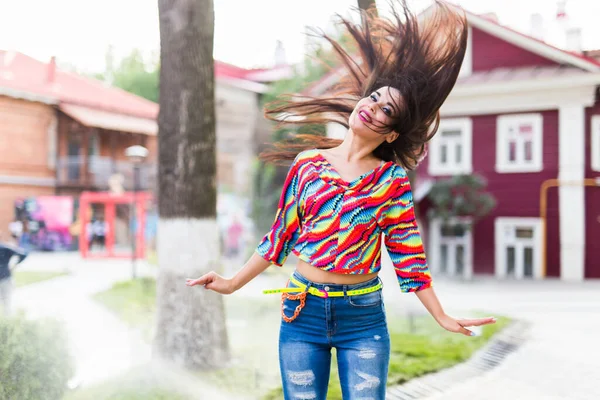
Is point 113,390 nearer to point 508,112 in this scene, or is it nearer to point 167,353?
point 167,353

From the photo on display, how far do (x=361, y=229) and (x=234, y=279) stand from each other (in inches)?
17.1

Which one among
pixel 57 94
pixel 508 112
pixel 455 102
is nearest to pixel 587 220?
pixel 508 112

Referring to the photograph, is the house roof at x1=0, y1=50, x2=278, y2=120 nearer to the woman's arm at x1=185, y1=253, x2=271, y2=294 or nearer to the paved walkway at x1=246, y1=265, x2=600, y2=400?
the woman's arm at x1=185, y1=253, x2=271, y2=294

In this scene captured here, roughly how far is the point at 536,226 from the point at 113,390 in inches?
432

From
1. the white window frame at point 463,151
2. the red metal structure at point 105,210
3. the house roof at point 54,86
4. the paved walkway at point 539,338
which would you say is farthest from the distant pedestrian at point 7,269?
the white window frame at point 463,151

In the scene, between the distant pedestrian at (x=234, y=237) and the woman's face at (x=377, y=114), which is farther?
the distant pedestrian at (x=234, y=237)

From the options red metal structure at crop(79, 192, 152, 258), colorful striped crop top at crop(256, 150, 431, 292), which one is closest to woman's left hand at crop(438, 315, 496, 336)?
colorful striped crop top at crop(256, 150, 431, 292)

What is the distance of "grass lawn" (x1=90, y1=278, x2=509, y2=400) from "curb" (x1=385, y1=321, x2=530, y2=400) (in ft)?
0.21

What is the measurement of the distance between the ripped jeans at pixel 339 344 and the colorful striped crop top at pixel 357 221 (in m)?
0.08

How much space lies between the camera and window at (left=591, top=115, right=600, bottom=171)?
1211cm

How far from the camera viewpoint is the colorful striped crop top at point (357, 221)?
1797 mm

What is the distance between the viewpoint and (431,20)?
200 cm

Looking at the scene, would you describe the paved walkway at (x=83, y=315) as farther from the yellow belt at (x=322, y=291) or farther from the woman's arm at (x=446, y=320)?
the woman's arm at (x=446, y=320)

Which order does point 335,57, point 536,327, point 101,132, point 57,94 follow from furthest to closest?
point 536,327 < point 101,132 < point 57,94 < point 335,57
